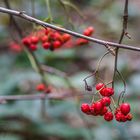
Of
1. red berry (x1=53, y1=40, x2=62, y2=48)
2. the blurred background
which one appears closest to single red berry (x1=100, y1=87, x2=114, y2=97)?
red berry (x1=53, y1=40, x2=62, y2=48)

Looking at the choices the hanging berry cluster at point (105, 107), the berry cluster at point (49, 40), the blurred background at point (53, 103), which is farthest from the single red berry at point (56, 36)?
the blurred background at point (53, 103)

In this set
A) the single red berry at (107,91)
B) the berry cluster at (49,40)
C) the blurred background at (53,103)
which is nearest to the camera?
the single red berry at (107,91)

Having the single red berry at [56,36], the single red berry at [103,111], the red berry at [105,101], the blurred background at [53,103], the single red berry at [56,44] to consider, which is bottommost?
the single red berry at [103,111]

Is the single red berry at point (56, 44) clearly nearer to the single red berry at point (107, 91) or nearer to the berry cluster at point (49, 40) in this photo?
the berry cluster at point (49, 40)

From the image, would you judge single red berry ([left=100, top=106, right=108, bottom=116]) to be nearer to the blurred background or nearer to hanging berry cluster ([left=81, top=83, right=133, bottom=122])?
hanging berry cluster ([left=81, top=83, right=133, bottom=122])

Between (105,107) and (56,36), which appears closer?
(105,107)

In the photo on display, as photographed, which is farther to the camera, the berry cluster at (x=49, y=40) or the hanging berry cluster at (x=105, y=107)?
the berry cluster at (x=49, y=40)

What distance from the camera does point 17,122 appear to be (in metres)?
3.24

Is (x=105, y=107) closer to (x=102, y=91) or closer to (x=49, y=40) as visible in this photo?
(x=102, y=91)

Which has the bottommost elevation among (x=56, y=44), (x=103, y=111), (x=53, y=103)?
(x=103, y=111)

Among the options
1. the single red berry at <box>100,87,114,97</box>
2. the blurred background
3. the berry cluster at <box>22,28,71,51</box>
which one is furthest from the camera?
the blurred background

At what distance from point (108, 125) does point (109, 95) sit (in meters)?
1.77

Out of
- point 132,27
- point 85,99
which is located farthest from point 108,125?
point 132,27

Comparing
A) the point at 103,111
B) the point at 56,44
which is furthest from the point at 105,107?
the point at 56,44
